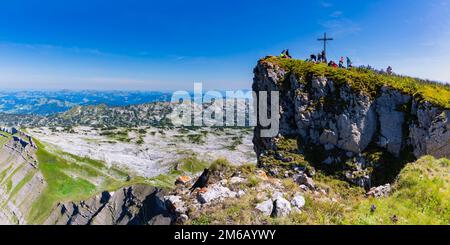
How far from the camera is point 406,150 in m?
35.4

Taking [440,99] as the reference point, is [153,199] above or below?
below

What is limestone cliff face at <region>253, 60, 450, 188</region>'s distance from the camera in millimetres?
33500

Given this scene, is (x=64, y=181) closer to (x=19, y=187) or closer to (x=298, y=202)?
(x=19, y=187)

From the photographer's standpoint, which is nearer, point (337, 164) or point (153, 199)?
point (337, 164)

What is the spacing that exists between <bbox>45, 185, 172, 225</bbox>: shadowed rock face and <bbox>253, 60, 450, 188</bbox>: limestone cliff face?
3821 inches

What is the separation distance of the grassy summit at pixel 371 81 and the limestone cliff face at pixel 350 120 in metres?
0.52

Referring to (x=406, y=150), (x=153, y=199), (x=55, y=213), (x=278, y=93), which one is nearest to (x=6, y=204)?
(x=55, y=213)

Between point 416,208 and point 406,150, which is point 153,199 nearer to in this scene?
point 406,150

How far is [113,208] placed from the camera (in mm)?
141250

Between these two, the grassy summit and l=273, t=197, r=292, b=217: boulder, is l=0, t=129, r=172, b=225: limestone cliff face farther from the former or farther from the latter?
l=273, t=197, r=292, b=217: boulder

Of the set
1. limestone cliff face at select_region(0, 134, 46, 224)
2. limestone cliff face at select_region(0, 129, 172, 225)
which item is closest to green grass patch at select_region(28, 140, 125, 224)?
limestone cliff face at select_region(0, 129, 172, 225)

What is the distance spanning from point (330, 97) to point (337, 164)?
337 inches
